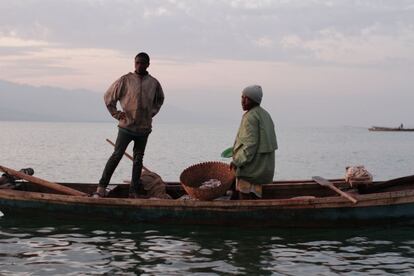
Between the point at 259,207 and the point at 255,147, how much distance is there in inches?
35.8

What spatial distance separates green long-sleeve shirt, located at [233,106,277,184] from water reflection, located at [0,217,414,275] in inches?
35.8

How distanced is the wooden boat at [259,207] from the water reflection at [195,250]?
6.6 inches

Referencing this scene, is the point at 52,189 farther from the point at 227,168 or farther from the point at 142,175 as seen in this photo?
the point at 227,168

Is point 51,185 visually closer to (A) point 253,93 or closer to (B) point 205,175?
(B) point 205,175

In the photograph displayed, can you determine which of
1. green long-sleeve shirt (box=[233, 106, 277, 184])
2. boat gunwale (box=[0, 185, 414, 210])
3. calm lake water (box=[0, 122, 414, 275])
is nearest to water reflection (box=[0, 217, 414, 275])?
calm lake water (box=[0, 122, 414, 275])

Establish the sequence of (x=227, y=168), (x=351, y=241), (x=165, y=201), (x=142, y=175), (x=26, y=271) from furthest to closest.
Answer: (x=142, y=175)
(x=227, y=168)
(x=165, y=201)
(x=351, y=241)
(x=26, y=271)

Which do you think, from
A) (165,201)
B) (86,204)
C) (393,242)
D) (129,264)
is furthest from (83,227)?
(393,242)

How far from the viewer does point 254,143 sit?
29.5 ft

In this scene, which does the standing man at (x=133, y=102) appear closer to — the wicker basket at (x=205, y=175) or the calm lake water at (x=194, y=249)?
the wicker basket at (x=205, y=175)

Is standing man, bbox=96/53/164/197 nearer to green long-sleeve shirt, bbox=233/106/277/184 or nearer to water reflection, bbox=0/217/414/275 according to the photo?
water reflection, bbox=0/217/414/275

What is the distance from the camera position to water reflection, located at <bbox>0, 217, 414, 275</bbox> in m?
7.38

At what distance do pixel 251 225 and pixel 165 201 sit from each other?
4.55 feet

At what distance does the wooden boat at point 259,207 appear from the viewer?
8.87 metres

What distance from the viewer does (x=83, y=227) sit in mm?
9695
